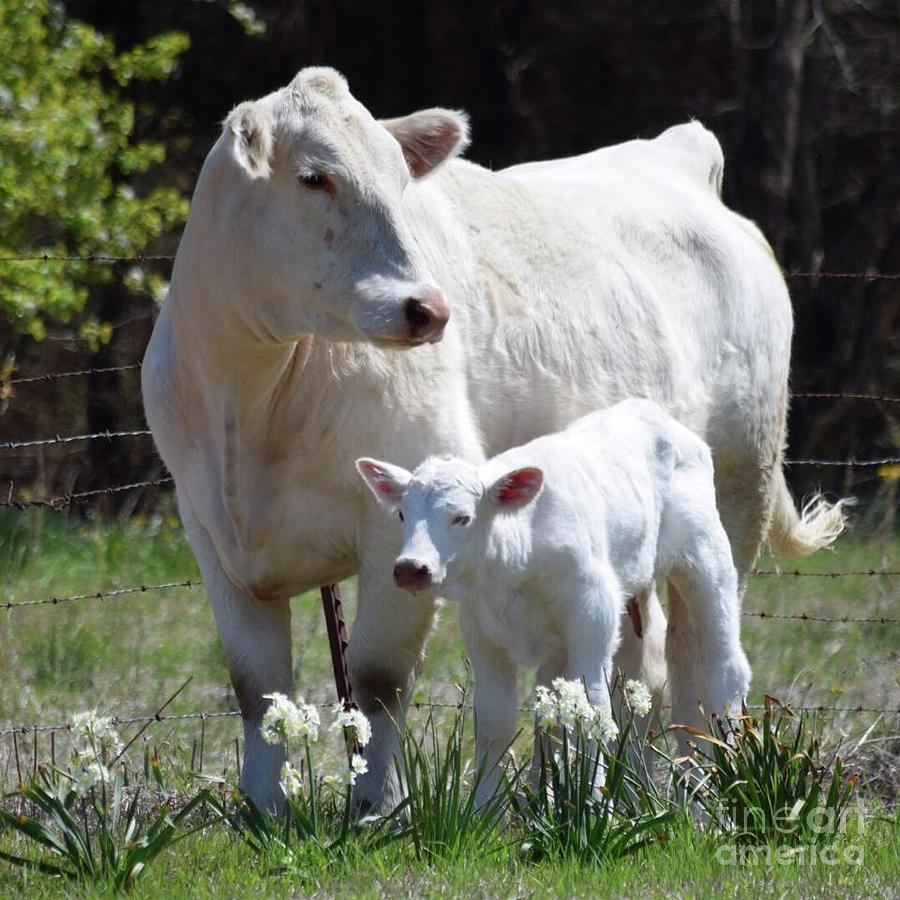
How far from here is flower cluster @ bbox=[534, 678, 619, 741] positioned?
448 centimetres

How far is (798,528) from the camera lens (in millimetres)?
7605

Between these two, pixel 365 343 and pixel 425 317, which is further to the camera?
pixel 365 343

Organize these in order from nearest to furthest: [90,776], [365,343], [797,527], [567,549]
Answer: [90,776] → [567,549] → [365,343] → [797,527]

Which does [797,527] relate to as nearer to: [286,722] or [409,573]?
[409,573]

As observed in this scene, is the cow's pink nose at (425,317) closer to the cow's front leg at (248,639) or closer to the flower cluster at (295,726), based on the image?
the flower cluster at (295,726)

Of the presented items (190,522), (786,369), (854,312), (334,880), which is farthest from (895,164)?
(334,880)

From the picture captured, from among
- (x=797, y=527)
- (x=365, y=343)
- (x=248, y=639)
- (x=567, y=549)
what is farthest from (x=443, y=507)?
(x=797, y=527)

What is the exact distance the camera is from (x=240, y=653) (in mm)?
5902

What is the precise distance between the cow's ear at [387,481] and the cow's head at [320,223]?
435 mm

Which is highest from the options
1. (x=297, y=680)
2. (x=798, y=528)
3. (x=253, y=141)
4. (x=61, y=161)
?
(x=253, y=141)

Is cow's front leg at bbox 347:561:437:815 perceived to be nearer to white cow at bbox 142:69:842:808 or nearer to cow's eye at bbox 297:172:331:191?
white cow at bbox 142:69:842:808

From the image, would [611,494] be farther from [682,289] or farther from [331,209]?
[682,289]

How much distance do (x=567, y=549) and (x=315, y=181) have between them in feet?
4.22

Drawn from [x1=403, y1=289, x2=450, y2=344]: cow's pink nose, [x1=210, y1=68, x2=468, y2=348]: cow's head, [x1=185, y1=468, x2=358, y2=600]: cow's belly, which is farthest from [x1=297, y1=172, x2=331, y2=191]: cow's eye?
[x1=185, y1=468, x2=358, y2=600]: cow's belly
